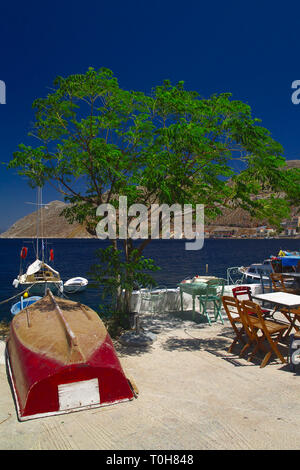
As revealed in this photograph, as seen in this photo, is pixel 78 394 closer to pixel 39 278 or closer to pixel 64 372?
pixel 64 372

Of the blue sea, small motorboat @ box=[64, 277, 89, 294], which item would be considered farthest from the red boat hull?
small motorboat @ box=[64, 277, 89, 294]

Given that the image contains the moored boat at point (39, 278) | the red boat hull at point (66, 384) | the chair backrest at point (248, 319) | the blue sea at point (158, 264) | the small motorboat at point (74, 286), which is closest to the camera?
the red boat hull at point (66, 384)

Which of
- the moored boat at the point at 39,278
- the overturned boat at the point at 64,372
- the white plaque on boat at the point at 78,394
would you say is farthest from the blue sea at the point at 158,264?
the white plaque on boat at the point at 78,394

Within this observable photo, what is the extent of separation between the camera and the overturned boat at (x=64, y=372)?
4773mm

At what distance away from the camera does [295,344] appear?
6254 millimetres

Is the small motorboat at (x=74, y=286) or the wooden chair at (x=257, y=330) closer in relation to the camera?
the wooden chair at (x=257, y=330)

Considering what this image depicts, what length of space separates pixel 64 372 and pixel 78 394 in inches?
16.2

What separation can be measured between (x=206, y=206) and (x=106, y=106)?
12.4 ft

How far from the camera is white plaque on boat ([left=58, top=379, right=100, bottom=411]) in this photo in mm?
4820

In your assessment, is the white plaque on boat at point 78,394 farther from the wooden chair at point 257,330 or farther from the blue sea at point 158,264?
the blue sea at point 158,264

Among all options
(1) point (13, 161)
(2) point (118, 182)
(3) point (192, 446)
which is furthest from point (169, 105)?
(3) point (192, 446)

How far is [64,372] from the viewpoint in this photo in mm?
4844

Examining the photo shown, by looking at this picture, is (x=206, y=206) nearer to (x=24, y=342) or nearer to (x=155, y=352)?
(x=155, y=352)

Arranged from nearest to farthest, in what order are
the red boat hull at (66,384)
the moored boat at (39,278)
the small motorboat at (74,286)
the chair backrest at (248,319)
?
the red boat hull at (66,384) → the chair backrest at (248,319) → the moored boat at (39,278) → the small motorboat at (74,286)
